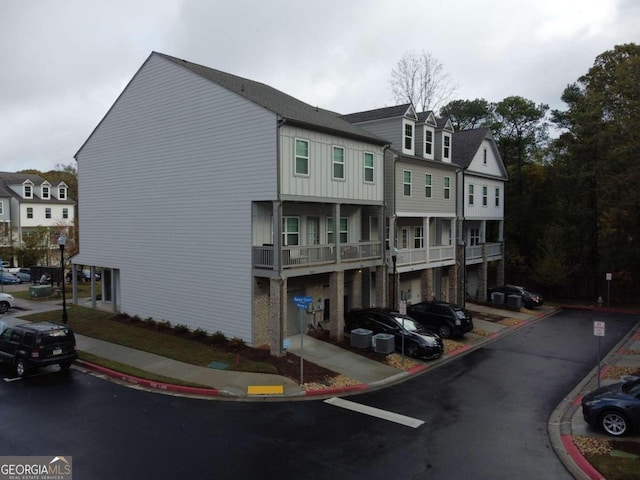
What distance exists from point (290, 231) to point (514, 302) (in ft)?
61.5

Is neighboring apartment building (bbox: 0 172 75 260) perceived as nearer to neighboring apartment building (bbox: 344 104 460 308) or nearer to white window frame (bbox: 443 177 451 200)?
neighboring apartment building (bbox: 344 104 460 308)

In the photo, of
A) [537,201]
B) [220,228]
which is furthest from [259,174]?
[537,201]

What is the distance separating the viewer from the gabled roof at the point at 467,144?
34.6 meters

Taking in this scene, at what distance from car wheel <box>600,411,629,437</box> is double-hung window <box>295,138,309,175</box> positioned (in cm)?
1343

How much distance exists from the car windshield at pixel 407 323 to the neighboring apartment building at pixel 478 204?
11.8 metres

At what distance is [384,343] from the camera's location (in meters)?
19.6

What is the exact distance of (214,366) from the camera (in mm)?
17656

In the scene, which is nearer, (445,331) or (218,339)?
(218,339)

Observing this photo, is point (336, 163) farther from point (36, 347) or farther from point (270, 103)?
point (36, 347)

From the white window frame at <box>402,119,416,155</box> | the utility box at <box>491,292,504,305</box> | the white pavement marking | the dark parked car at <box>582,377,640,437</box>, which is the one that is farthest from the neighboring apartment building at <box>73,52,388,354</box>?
the utility box at <box>491,292,504,305</box>

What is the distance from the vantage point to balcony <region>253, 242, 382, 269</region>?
A: 1939cm

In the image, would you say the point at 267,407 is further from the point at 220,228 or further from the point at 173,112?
the point at 173,112

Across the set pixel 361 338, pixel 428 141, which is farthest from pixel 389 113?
pixel 361 338

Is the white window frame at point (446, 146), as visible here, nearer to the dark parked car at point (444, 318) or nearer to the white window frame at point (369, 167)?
the white window frame at point (369, 167)
